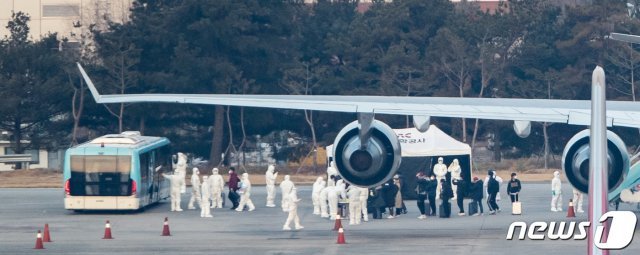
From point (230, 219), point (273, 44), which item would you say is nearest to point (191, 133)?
point (273, 44)

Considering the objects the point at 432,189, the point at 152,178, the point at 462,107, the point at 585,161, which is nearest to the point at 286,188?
the point at 432,189

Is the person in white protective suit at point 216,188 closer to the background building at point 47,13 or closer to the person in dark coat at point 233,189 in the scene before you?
the person in dark coat at point 233,189

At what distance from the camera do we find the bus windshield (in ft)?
132

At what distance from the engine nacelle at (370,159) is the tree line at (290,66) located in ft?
135

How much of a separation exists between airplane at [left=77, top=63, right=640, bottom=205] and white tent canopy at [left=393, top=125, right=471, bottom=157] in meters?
20.3

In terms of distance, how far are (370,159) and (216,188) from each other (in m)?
18.9

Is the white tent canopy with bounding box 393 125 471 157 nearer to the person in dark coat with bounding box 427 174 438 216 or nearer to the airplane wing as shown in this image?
the person in dark coat with bounding box 427 174 438 216

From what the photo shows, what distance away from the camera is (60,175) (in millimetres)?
63969

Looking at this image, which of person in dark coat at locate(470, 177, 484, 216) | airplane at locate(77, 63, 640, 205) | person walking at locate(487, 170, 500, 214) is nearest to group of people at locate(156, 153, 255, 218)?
person in dark coat at locate(470, 177, 484, 216)

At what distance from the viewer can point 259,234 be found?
107ft

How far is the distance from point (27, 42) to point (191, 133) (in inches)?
410

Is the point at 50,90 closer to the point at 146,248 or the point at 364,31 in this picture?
the point at 364,31

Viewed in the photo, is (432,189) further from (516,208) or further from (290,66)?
(290,66)

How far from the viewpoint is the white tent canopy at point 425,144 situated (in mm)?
44781
